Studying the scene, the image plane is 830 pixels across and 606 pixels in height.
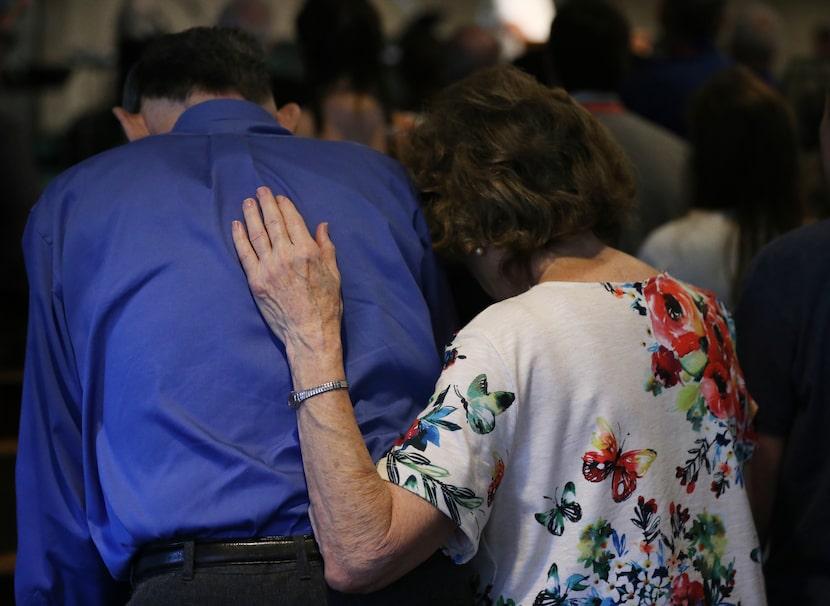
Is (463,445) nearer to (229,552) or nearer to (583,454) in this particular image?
(583,454)

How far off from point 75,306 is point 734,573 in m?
1.17

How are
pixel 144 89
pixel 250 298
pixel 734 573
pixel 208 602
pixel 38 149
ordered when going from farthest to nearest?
pixel 38 149 → pixel 144 89 → pixel 734 573 → pixel 250 298 → pixel 208 602

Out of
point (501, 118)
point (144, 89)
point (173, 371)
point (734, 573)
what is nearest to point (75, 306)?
point (173, 371)

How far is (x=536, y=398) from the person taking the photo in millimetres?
1687

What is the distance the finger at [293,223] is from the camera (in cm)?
172

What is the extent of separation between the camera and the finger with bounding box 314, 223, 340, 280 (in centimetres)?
172

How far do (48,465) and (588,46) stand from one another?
220cm

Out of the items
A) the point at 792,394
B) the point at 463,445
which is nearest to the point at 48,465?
the point at 463,445

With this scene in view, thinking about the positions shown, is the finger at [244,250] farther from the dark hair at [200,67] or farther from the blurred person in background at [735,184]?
the blurred person in background at [735,184]

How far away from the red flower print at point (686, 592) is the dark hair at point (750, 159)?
4.08ft

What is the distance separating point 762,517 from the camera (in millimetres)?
2205

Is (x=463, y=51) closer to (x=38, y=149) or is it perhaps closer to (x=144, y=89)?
(x=38, y=149)

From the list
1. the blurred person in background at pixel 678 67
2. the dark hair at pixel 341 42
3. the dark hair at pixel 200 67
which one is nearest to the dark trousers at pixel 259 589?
the dark hair at pixel 200 67

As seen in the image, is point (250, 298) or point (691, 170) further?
point (691, 170)
